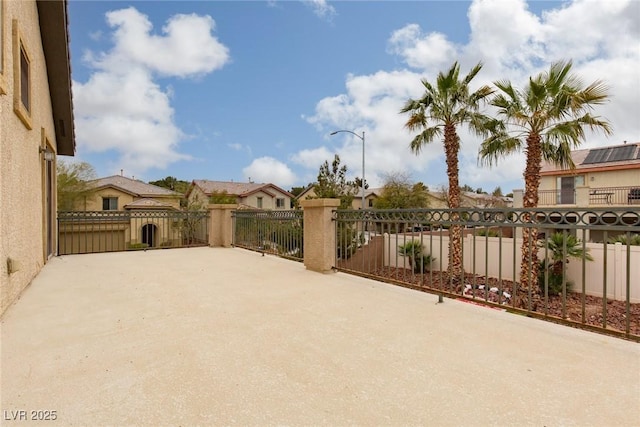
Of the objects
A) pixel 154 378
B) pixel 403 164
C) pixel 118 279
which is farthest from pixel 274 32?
pixel 403 164

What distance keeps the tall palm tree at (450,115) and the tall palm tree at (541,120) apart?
1.23 meters

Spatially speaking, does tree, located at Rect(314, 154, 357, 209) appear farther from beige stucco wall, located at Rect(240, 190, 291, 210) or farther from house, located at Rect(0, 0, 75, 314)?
house, located at Rect(0, 0, 75, 314)

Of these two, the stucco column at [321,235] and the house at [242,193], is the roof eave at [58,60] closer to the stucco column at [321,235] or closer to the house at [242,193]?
the stucco column at [321,235]

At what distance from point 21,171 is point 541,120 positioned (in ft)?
42.4

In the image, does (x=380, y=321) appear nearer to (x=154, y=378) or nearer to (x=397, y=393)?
(x=397, y=393)

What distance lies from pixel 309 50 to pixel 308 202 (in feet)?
29.8

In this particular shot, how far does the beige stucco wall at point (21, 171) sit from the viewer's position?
3.84 m

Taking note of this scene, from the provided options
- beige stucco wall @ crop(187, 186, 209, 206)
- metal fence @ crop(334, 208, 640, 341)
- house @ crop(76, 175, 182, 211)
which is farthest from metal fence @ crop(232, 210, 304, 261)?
beige stucco wall @ crop(187, 186, 209, 206)

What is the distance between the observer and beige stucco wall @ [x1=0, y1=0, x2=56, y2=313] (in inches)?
151

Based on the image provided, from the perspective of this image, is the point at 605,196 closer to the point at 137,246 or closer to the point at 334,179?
the point at 334,179

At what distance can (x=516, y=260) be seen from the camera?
7.32 metres

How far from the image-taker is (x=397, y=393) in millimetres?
2158

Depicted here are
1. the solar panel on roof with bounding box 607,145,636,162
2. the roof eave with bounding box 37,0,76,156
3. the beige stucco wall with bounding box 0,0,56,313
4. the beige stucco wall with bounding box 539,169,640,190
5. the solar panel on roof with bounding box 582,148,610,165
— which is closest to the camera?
the beige stucco wall with bounding box 0,0,56,313

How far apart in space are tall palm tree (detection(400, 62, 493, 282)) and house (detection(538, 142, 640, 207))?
10309 millimetres
